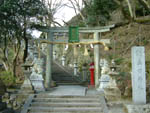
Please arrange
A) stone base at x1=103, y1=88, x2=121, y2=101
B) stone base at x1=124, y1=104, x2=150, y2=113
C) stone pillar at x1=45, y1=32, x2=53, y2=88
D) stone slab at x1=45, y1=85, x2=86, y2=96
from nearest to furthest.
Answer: stone base at x1=124, y1=104, x2=150, y2=113 → stone base at x1=103, y1=88, x2=121, y2=101 → stone slab at x1=45, y1=85, x2=86, y2=96 → stone pillar at x1=45, y1=32, x2=53, y2=88

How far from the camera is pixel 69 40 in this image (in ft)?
37.4

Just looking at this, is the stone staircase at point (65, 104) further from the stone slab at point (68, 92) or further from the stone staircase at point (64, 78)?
the stone staircase at point (64, 78)

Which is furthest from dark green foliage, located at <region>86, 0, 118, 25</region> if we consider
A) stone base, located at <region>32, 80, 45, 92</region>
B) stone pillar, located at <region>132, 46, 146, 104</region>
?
stone pillar, located at <region>132, 46, 146, 104</region>

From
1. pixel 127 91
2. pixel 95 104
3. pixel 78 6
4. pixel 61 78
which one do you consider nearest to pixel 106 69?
pixel 127 91

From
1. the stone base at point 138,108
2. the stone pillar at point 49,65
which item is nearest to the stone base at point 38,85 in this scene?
the stone pillar at point 49,65

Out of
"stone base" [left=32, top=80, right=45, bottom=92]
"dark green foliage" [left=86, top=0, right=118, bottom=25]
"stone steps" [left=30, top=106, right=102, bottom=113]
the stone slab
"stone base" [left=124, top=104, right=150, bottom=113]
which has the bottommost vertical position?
"stone steps" [left=30, top=106, right=102, bottom=113]

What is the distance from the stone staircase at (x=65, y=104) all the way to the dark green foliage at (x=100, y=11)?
12.9 meters

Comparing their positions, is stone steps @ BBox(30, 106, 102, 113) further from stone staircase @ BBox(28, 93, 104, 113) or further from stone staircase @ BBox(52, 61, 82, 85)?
stone staircase @ BBox(52, 61, 82, 85)

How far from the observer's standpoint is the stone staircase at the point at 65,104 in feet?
24.7

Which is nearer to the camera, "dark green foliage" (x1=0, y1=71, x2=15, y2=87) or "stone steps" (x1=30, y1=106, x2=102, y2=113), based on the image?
"stone steps" (x1=30, y1=106, x2=102, y2=113)

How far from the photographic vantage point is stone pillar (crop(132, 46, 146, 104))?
7102 mm

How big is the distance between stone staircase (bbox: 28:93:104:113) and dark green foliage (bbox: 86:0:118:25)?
42.2 ft

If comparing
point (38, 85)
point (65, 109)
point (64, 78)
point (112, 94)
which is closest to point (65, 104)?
point (65, 109)

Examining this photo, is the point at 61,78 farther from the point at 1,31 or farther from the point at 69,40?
the point at 1,31
